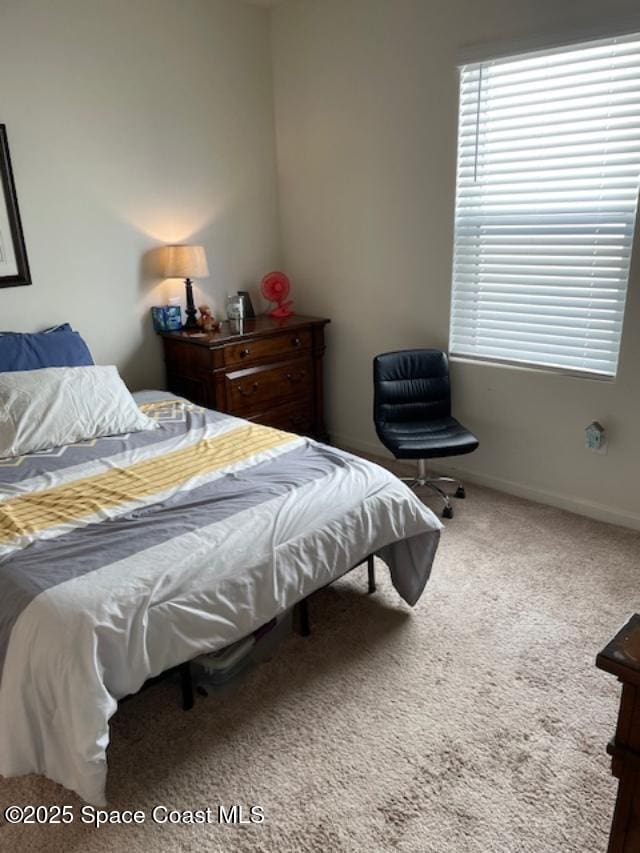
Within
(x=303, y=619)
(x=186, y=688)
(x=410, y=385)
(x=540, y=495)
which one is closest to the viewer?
(x=186, y=688)

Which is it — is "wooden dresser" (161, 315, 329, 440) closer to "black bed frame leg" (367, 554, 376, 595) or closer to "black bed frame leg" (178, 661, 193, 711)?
"black bed frame leg" (367, 554, 376, 595)

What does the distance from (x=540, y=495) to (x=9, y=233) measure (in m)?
3.06

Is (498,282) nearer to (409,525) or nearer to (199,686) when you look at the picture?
(409,525)

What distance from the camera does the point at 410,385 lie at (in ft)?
11.7

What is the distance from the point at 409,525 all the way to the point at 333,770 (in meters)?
0.90

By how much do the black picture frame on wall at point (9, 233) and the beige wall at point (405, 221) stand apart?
1771mm

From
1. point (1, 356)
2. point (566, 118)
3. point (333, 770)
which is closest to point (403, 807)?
point (333, 770)

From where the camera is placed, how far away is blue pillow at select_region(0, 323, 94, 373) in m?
2.90

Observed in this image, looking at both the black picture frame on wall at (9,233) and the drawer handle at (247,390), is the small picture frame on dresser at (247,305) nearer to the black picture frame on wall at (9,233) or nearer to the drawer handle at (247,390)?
the drawer handle at (247,390)

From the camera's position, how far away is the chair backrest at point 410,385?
3.54m

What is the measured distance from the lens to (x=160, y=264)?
371 cm

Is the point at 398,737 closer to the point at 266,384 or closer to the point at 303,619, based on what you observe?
the point at 303,619

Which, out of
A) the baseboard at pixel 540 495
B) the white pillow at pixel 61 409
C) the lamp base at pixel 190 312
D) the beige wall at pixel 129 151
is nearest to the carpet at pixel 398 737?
the baseboard at pixel 540 495

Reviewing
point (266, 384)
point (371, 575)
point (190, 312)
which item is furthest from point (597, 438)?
point (190, 312)
